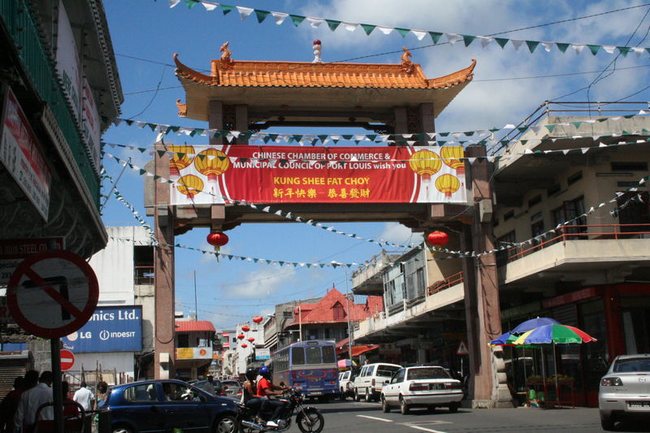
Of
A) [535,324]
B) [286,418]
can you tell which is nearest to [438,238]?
[535,324]

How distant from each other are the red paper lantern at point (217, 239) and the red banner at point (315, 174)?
3.76ft

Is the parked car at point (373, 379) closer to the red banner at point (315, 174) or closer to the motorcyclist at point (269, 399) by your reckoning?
the red banner at point (315, 174)

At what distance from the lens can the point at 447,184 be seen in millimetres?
27922

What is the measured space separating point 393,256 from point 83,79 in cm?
3958

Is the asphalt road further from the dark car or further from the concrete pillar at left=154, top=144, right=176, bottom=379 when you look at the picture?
the concrete pillar at left=154, top=144, right=176, bottom=379

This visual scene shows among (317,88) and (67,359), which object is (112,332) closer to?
(317,88)

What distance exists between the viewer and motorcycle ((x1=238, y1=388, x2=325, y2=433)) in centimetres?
1674

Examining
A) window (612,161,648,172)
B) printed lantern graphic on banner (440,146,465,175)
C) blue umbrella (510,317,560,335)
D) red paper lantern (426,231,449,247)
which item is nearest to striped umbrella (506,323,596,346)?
blue umbrella (510,317,560,335)

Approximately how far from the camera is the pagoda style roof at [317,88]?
28.3 meters

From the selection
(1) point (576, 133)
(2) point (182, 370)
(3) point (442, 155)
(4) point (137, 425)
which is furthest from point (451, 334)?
(2) point (182, 370)

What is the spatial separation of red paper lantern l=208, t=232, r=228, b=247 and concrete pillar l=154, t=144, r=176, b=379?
162 cm

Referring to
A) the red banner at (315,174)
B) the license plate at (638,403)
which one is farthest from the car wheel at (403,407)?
the license plate at (638,403)

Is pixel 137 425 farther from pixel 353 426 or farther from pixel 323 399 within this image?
pixel 323 399

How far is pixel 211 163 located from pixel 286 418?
11911 millimetres
